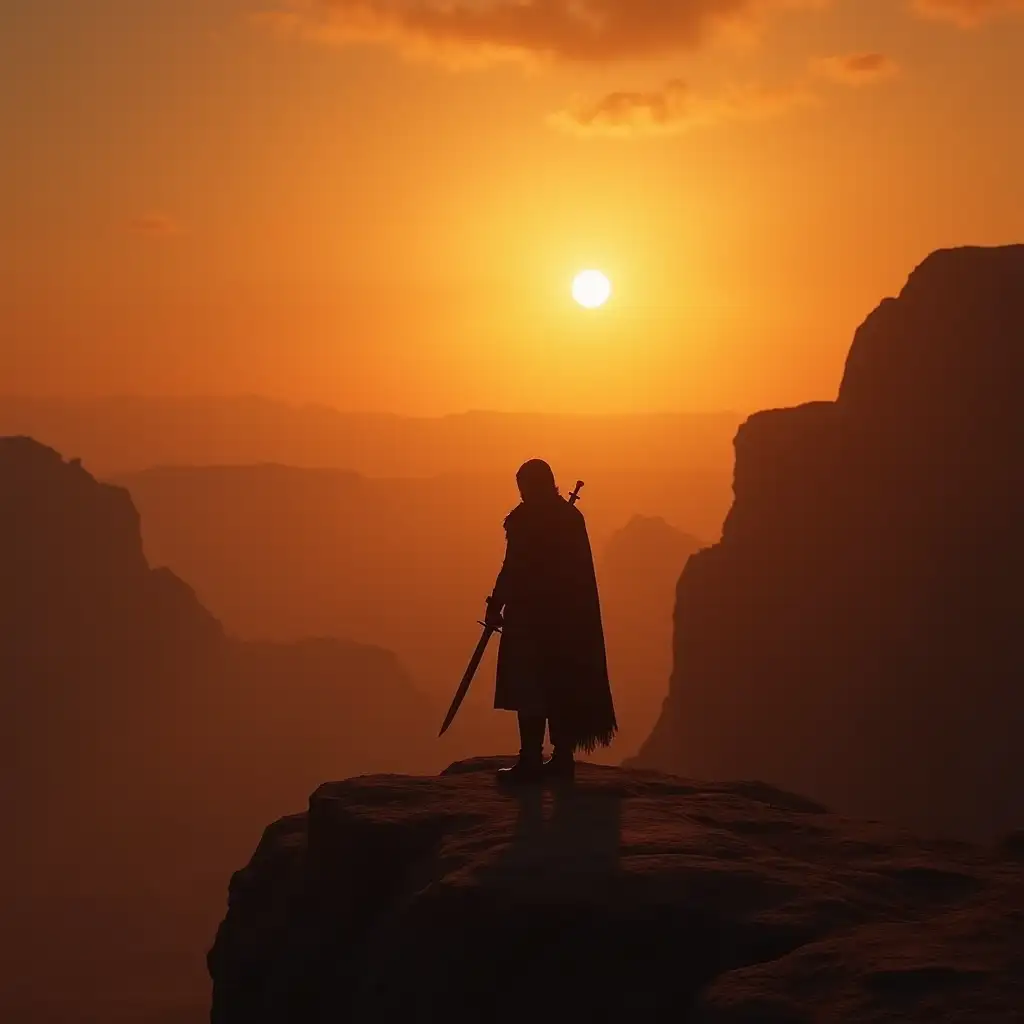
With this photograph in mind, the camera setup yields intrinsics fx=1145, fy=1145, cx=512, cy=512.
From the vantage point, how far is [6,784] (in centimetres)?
11281

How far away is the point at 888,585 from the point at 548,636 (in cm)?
5616

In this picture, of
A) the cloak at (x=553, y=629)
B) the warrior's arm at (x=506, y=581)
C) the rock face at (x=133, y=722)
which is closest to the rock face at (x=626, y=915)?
the cloak at (x=553, y=629)

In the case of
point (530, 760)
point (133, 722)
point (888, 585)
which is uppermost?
point (530, 760)

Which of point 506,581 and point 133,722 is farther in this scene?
point 133,722

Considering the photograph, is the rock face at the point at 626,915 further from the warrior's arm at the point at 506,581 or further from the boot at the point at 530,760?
the warrior's arm at the point at 506,581

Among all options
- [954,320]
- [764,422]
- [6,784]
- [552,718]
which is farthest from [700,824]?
[6,784]

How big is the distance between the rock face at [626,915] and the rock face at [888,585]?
45.7m

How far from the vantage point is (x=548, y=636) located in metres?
10.5

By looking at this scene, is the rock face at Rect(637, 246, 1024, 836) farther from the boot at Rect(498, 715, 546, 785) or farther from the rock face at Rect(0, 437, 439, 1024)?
the rock face at Rect(0, 437, 439, 1024)

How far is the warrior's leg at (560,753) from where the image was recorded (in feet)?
34.0

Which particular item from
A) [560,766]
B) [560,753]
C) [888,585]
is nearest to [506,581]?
[560,753]

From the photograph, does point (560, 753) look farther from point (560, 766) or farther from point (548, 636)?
point (548, 636)

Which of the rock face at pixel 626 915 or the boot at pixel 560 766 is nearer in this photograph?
the rock face at pixel 626 915

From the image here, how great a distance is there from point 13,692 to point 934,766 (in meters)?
96.5
